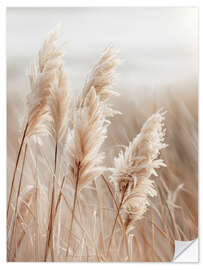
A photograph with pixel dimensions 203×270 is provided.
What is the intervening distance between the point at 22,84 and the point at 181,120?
0.74 metres

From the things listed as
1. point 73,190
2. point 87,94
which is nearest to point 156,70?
point 87,94

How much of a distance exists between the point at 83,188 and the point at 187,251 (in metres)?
0.55

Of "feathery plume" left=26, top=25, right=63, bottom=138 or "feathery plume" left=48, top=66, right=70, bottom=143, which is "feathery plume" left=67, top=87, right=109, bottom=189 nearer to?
"feathery plume" left=48, top=66, right=70, bottom=143

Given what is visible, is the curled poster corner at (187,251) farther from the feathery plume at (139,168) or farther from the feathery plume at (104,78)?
the feathery plume at (104,78)

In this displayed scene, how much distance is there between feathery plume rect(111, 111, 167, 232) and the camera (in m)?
1.48

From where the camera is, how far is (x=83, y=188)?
1576mm

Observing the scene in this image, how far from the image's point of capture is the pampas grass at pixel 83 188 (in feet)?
4.99

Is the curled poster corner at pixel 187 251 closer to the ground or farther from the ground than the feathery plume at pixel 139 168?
closer to the ground

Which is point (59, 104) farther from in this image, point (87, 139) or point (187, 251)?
point (187, 251)

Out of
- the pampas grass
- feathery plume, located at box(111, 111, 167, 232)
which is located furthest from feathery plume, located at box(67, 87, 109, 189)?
feathery plume, located at box(111, 111, 167, 232)

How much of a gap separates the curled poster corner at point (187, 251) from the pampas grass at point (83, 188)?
28 millimetres

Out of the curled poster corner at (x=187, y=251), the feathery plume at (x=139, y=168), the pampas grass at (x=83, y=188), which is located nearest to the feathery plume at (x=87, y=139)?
the pampas grass at (x=83, y=188)
